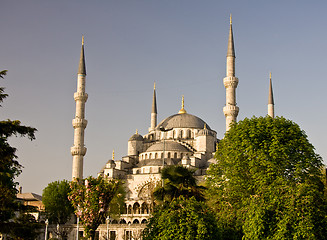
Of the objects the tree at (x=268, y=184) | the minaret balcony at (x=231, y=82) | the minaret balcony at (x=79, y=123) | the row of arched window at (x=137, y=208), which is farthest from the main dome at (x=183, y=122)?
the tree at (x=268, y=184)

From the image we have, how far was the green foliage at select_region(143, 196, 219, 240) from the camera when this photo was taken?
21.0 meters

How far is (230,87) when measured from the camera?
55.5m

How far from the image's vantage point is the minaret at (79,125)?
2213 inches

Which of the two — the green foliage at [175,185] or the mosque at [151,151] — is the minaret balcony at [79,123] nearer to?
the mosque at [151,151]

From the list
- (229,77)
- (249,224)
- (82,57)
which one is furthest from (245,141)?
(82,57)

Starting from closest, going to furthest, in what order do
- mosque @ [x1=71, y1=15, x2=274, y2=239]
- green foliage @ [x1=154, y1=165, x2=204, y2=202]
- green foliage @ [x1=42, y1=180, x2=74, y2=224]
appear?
1. green foliage @ [x1=154, y1=165, x2=204, y2=202]
2. green foliage @ [x1=42, y1=180, x2=74, y2=224]
3. mosque @ [x1=71, y1=15, x2=274, y2=239]

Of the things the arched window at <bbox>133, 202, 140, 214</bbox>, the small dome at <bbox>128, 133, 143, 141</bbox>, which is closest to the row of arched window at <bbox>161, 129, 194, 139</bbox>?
the small dome at <bbox>128, 133, 143, 141</bbox>

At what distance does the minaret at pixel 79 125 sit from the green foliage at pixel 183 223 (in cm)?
3436

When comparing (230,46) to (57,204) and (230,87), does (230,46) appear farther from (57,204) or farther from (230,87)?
(57,204)

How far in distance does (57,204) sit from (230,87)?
71.2ft

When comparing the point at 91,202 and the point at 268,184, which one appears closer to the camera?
the point at 91,202

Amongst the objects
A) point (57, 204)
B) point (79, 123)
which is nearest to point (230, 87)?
point (79, 123)

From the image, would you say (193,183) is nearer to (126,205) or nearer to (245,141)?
(245,141)

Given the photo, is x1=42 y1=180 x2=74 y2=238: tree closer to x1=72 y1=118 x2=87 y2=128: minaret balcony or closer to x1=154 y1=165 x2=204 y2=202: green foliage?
x1=72 y1=118 x2=87 y2=128: minaret balcony
